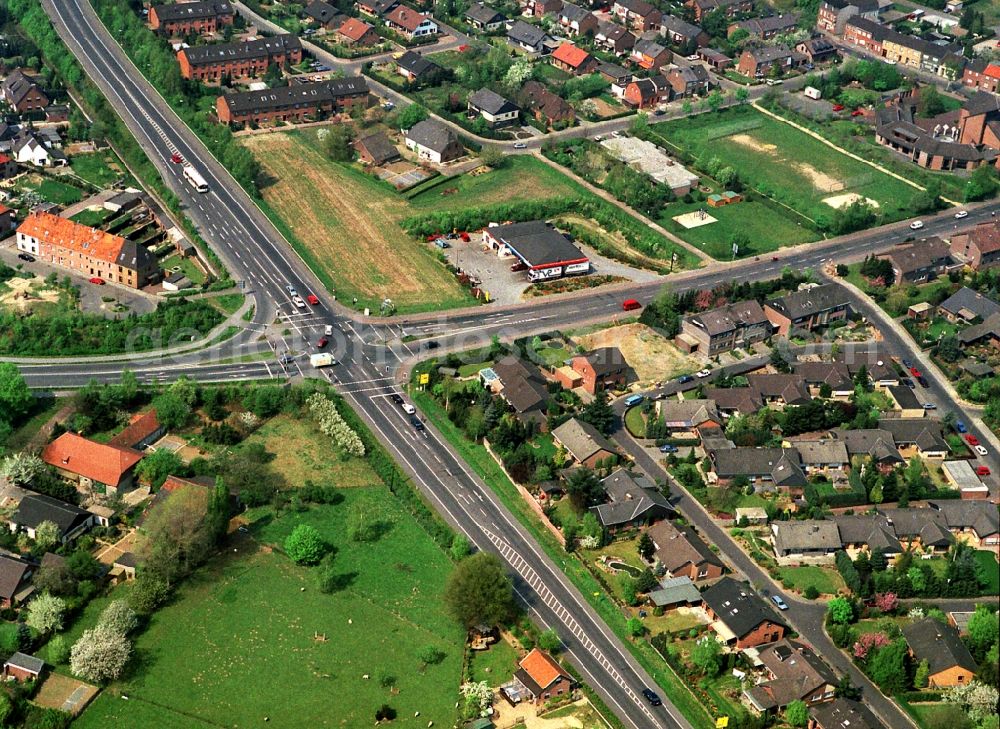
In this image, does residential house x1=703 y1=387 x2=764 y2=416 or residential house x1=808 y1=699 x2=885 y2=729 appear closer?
residential house x1=808 y1=699 x2=885 y2=729

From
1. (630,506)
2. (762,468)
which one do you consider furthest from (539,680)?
(762,468)

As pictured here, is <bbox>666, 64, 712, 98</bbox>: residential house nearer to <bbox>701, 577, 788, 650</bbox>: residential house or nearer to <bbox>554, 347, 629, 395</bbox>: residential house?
<bbox>554, 347, 629, 395</bbox>: residential house

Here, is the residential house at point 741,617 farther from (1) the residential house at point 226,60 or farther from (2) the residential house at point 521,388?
(1) the residential house at point 226,60

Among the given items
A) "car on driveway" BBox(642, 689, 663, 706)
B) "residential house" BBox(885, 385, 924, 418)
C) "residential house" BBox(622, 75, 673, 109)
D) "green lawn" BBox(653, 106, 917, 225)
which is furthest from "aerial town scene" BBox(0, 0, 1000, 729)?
"green lawn" BBox(653, 106, 917, 225)

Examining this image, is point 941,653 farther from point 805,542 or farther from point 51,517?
point 51,517

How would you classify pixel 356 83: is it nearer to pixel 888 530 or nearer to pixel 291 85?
pixel 291 85
